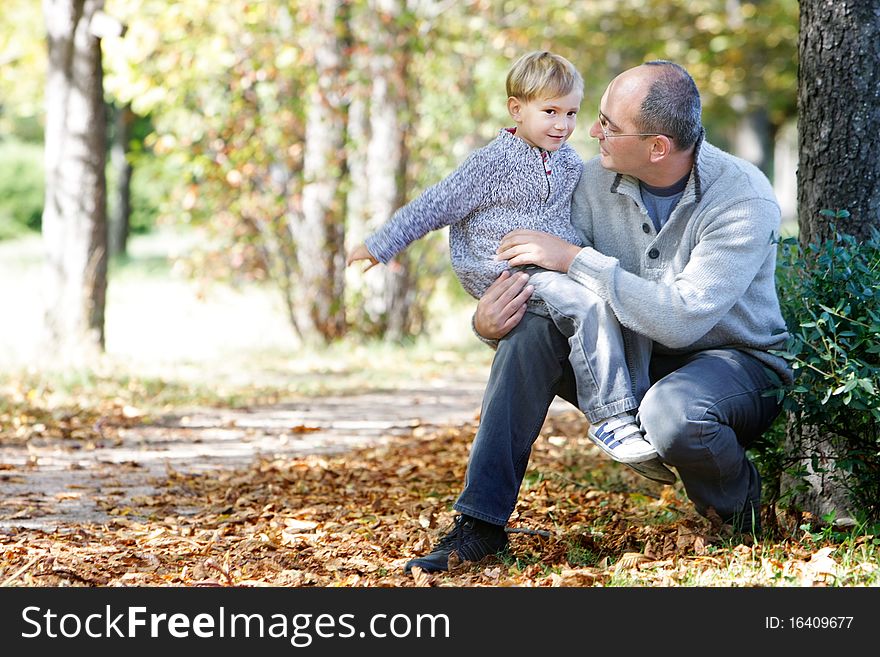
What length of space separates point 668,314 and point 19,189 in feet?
116

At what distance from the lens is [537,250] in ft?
12.7

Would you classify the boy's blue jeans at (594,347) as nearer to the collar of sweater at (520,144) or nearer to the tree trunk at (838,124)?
the collar of sweater at (520,144)

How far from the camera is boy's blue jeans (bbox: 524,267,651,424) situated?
373cm

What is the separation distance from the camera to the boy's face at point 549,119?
404 cm

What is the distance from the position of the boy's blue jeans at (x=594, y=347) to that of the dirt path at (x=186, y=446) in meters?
1.92

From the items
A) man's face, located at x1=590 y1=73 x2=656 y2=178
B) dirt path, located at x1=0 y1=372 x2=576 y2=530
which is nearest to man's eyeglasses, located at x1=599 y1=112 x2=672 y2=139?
man's face, located at x1=590 y1=73 x2=656 y2=178

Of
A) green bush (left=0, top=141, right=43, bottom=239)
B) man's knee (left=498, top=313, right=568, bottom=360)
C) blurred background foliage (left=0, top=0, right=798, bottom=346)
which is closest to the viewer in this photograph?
man's knee (left=498, top=313, right=568, bottom=360)

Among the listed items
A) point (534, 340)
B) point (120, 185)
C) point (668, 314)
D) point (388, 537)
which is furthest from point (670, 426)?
point (120, 185)

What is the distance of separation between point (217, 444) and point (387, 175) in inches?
172

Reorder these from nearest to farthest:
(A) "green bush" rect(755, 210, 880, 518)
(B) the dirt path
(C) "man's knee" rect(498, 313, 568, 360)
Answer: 1. (A) "green bush" rect(755, 210, 880, 518)
2. (C) "man's knee" rect(498, 313, 568, 360)
3. (B) the dirt path

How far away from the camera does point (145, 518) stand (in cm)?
455

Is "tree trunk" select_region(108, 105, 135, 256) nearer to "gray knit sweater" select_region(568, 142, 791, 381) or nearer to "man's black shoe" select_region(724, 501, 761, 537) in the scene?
"gray knit sweater" select_region(568, 142, 791, 381)

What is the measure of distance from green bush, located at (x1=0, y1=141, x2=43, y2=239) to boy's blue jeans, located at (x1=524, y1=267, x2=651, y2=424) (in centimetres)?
3467
